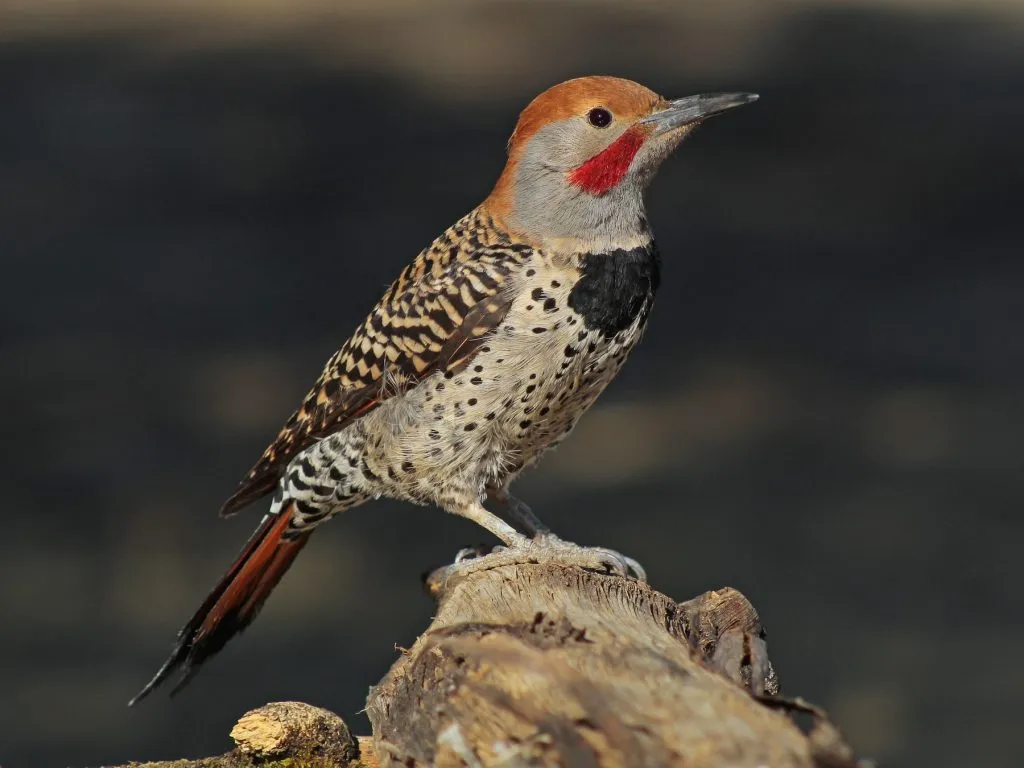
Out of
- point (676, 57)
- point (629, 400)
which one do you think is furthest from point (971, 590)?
point (676, 57)

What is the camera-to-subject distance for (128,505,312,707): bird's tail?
349cm

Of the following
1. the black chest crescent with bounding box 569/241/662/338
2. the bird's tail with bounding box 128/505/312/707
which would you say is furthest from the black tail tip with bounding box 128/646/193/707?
the black chest crescent with bounding box 569/241/662/338

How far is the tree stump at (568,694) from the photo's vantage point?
6.73 ft

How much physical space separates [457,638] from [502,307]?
1067mm

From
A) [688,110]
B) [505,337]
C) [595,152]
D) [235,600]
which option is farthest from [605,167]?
[235,600]

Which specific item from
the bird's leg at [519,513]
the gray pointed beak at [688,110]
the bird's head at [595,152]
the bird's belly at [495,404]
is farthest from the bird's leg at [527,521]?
the gray pointed beak at [688,110]

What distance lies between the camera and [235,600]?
351 centimetres

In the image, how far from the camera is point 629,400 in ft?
20.7

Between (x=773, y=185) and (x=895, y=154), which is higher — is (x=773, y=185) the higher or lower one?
the lower one

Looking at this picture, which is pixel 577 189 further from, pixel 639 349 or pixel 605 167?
pixel 639 349

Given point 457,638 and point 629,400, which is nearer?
point 457,638

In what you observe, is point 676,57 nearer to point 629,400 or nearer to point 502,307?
A: point 629,400

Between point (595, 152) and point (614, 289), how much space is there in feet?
1.03

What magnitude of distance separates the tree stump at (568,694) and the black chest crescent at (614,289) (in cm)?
63
